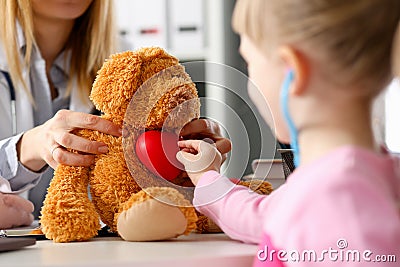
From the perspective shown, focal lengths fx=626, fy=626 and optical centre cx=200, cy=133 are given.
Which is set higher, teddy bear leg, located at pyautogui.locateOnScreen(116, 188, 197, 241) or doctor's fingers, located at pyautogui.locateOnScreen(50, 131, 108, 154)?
doctor's fingers, located at pyautogui.locateOnScreen(50, 131, 108, 154)

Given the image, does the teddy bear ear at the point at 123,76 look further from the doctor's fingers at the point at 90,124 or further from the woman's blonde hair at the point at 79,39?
the woman's blonde hair at the point at 79,39

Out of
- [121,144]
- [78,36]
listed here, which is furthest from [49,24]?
[121,144]

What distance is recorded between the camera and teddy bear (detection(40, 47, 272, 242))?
74cm

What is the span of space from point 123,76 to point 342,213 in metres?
0.37

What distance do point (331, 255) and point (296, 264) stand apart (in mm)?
43

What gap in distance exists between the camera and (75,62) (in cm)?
145

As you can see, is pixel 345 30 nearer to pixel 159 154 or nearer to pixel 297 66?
pixel 297 66

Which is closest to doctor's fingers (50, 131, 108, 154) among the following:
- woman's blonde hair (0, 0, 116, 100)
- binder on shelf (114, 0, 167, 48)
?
woman's blonde hair (0, 0, 116, 100)

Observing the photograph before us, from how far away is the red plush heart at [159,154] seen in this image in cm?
75

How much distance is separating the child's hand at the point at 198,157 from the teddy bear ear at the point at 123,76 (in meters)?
0.09

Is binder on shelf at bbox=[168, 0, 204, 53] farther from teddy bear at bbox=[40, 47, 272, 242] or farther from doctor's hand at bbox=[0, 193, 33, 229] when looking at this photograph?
teddy bear at bbox=[40, 47, 272, 242]

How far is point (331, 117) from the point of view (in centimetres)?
53

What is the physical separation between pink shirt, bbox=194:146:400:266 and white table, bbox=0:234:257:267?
99 millimetres

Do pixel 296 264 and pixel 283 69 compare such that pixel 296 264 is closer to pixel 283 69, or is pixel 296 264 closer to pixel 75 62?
pixel 283 69
